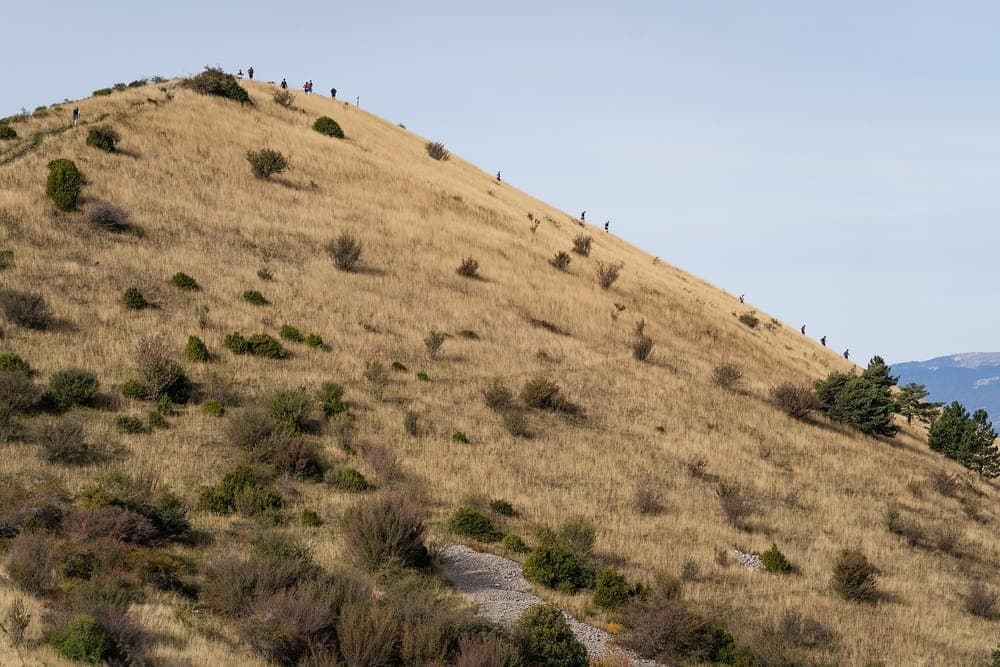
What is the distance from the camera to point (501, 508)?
68.8ft

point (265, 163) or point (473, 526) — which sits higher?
point (265, 163)

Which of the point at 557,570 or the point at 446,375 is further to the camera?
the point at 446,375

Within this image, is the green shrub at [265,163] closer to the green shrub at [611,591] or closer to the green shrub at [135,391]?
the green shrub at [135,391]

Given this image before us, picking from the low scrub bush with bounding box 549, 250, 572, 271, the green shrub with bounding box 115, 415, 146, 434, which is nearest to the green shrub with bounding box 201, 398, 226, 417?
the green shrub with bounding box 115, 415, 146, 434

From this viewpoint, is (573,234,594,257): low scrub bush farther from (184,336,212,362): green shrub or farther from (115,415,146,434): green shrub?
(115,415,146,434): green shrub

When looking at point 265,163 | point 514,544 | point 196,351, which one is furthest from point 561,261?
point 514,544

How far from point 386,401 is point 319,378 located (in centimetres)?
210

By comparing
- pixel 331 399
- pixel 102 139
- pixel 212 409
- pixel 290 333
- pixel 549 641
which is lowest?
pixel 549 641

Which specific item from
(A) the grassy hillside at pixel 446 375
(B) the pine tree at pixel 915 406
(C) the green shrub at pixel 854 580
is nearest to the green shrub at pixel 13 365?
(A) the grassy hillside at pixel 446 375

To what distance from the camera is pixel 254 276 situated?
32.5m

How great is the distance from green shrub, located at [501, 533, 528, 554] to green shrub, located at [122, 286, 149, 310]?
14819 mm

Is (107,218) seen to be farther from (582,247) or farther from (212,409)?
(582,247)

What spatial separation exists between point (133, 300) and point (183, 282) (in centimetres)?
261

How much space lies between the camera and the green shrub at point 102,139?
3856 cm
